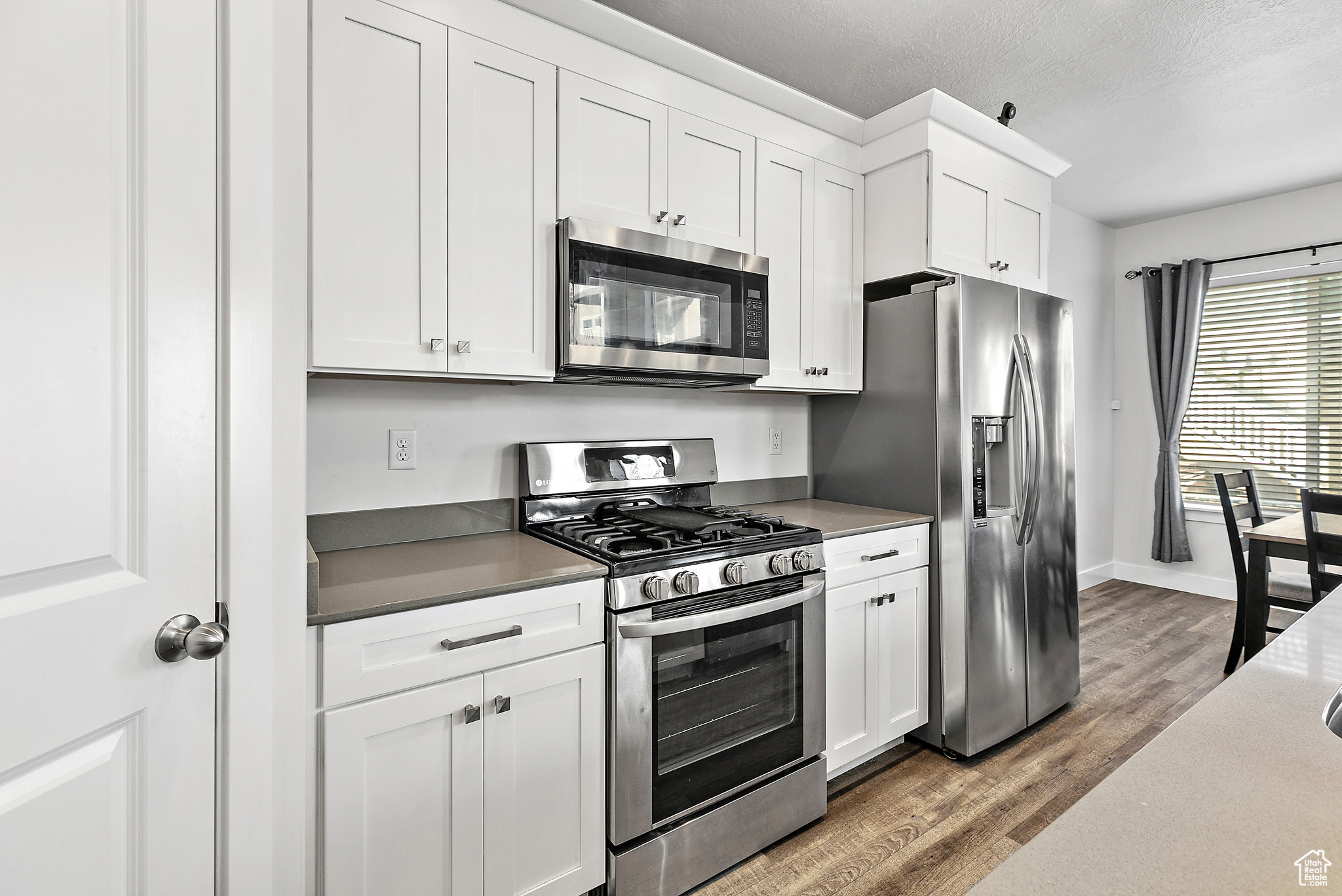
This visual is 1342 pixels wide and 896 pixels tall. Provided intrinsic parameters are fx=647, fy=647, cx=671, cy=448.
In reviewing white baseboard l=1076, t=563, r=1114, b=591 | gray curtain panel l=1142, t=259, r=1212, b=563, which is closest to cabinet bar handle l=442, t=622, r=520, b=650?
white baseboard l=1076, t=563, r=1114, b=591

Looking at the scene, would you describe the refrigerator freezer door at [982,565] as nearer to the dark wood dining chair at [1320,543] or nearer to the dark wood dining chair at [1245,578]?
the dark wood dining chair at [1320,543]

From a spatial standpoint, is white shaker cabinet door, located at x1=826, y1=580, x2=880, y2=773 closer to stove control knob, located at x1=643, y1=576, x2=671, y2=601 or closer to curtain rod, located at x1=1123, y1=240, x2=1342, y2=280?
stove control knob, located at x1=643, y1=576, x2=671, y2=601

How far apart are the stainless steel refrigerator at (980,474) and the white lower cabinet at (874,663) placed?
0.26ft

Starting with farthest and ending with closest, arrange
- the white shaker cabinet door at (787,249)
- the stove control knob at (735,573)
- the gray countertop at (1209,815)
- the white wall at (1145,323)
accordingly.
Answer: the white wall at (1145,323), the white shaker cabinet door at (787,249), the stove control knob at (735,573), the gray countertop at (1209,815)

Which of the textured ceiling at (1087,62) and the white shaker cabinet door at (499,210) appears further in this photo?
the textured ceiling at (1087,62)

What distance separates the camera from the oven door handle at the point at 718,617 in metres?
1.64

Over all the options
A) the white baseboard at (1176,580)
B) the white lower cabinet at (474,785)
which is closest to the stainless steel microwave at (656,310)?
the white lower cabinet at (474,785)

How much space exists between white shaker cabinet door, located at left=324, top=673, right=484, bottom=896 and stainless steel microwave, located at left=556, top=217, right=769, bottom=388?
97 centimetres

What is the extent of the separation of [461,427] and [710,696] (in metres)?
1.11

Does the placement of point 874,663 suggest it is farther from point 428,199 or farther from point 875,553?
point 428,199

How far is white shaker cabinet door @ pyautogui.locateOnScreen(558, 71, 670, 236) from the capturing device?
1.87m

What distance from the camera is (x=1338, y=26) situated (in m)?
2.35

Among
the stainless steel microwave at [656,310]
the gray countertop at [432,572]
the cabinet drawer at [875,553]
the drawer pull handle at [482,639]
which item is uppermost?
the stainless steel microwave at [656,310]

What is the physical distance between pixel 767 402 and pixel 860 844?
1.64 metres
